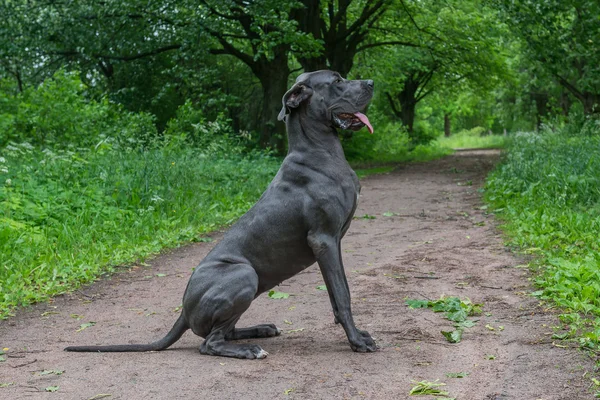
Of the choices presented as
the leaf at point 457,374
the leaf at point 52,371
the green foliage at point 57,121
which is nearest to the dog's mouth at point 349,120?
the leaf at point 457,374

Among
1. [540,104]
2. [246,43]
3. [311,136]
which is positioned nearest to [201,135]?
[246,43]

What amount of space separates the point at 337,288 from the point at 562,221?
4.92 metres

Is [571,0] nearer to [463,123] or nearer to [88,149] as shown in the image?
[88,149]

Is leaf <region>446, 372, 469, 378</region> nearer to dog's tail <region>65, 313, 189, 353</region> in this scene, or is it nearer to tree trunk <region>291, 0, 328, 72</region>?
dog's tail <region>65, 313, 189, 353</region>

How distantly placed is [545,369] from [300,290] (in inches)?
123

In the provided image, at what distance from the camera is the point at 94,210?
31.3 feet

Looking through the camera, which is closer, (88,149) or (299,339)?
(299,339)

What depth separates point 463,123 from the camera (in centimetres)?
7688

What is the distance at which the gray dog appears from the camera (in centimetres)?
471

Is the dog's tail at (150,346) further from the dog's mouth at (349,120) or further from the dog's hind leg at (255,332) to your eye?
the dog's mouth at (349,120)

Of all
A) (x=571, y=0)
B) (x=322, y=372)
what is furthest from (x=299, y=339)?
(x=571, y=0)

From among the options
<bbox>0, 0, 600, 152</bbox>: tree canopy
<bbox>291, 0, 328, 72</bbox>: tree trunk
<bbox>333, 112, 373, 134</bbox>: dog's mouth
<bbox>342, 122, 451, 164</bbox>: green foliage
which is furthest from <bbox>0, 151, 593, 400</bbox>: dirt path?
<bbox>342, 122, 451, 164</bbox>: green foliage

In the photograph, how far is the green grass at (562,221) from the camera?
5.45 metres

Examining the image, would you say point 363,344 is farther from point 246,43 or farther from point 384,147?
point 384,147
